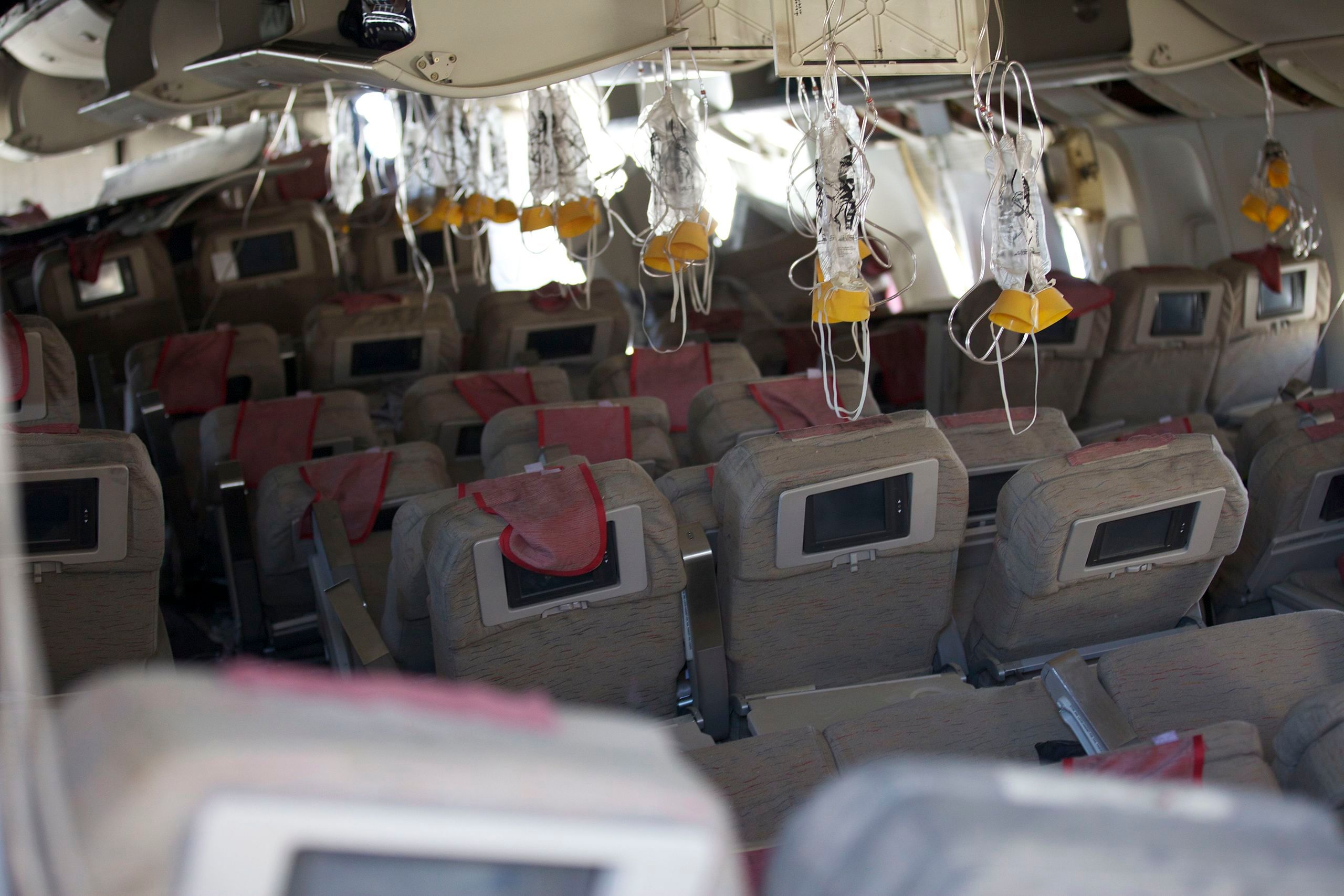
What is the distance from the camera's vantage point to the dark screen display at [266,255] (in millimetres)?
7016

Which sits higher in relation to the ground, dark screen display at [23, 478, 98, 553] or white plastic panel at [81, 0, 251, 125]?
white plastic panel at [81, 0, 251, 125]

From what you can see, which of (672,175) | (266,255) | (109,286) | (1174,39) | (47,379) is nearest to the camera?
(672,175)

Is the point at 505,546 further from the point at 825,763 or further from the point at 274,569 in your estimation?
the point at 274,569

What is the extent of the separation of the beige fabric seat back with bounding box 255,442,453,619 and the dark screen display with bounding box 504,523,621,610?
107 centimetres

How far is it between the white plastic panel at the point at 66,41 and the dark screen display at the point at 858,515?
5.00 m

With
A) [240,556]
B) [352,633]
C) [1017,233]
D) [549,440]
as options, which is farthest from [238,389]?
[1017,233]

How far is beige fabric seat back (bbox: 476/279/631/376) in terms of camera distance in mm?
5738

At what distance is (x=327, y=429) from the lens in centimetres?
436

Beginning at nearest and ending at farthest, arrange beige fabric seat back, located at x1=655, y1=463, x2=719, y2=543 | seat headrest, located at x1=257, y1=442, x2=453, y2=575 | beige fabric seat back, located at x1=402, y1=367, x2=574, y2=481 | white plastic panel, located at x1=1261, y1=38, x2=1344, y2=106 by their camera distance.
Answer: beige fabric seat back, located at x1=655, y1=463, x2=719, y2=543
seat headrest, located at x1=257, y1=442, x2=453, y2=575
beige fabric seat back, located at x1=402, y1=367, x2=574, y2=481
white plastic panel, located at x1=1261, y1=38, x2=1344, y2=106

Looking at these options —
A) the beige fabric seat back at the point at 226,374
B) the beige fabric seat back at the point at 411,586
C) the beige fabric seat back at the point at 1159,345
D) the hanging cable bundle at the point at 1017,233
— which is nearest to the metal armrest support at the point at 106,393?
the beige fabric seat back at the point at 226,374

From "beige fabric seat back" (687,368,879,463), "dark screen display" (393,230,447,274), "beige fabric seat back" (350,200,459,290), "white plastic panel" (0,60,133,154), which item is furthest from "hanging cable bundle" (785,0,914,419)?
"white plastic panel" (0,60,133,154)

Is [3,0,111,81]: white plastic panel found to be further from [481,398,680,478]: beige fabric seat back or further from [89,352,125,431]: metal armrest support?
[481,398,680,478]: beige fabric seat back

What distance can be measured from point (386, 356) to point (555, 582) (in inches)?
124

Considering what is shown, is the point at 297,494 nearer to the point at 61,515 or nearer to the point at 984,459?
the point at 61,515
